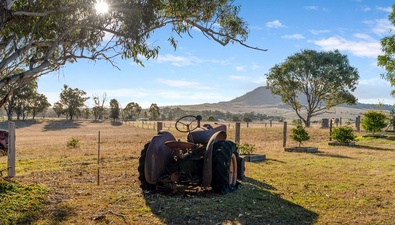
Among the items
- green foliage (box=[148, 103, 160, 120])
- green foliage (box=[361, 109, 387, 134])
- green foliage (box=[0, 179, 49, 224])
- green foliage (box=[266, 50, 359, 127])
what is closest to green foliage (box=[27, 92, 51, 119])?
green foliage (box=[148, 103, 160, 120])

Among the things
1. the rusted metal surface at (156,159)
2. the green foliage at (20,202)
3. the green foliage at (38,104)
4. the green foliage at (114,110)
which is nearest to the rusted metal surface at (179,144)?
the rusted metal surface at (156,159)

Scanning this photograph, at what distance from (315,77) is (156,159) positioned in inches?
1478

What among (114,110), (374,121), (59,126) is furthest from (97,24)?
(114,110)

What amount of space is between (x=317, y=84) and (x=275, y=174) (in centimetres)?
3433

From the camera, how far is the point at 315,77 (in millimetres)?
40406

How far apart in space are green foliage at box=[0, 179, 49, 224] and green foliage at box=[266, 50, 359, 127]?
118ft

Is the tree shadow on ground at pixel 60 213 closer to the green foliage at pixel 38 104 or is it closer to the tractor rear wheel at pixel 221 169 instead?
the tractor rear wheel at pixel 221 169

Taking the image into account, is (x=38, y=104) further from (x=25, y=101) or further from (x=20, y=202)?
(x=20, y=202)

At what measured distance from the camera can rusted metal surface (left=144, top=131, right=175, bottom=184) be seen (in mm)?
6781

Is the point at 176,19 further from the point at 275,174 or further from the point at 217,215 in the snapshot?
the point at 217,215

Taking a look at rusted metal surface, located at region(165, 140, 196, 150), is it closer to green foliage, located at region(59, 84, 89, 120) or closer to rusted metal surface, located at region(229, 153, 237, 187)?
rusted metal surface, located at region(229, 153, 237, 187)

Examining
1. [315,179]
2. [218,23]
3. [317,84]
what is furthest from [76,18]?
[317,84]

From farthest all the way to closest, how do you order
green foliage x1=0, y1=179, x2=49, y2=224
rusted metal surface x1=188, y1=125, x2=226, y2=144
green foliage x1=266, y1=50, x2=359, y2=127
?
green foliage x1=266, y1=50, x2=359, y2=127, rusted metal surface x1=188, y1=125, x2=226, y2=144, green foliage x1=0, y1=179, x2=49, y2=224

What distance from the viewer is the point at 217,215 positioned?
5.61 metres
